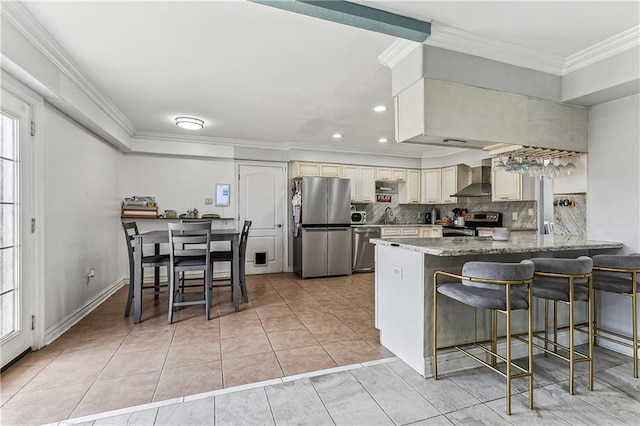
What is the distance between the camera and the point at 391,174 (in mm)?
6309

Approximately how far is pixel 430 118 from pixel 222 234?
2.50 m

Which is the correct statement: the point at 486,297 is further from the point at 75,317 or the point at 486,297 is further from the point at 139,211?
the point at 139,211

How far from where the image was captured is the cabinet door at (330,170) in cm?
576

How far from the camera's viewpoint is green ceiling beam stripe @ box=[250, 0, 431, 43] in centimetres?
172

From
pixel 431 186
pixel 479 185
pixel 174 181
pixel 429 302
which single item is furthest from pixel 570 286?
pixel 174 181

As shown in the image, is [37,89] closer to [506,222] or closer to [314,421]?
[314,421]

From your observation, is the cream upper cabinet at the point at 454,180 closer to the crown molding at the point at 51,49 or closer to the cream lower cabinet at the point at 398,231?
the cream lower cabinet at the point at 398,231

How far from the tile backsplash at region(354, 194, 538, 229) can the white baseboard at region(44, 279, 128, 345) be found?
176 inches

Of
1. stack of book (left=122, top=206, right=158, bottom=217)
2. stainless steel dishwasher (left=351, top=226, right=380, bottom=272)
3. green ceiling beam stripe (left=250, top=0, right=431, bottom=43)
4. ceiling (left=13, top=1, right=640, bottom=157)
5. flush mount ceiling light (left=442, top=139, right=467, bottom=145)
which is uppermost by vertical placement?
ceiling (left=13, top=1, right=640, bottom=157)

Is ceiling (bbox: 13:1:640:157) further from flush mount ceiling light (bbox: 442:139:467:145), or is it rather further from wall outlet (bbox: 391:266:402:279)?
wall outlet (bbox: 391:266:402:279)

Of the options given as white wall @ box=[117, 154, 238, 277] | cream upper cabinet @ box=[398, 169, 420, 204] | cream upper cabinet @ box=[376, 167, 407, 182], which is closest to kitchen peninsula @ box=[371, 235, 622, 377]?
white wall @ box=[117, 154, 238, 277]

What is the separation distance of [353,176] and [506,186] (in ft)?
8.44

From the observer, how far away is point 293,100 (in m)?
3.41

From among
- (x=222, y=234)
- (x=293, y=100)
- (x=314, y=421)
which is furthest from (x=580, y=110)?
(x=222, y=234)
